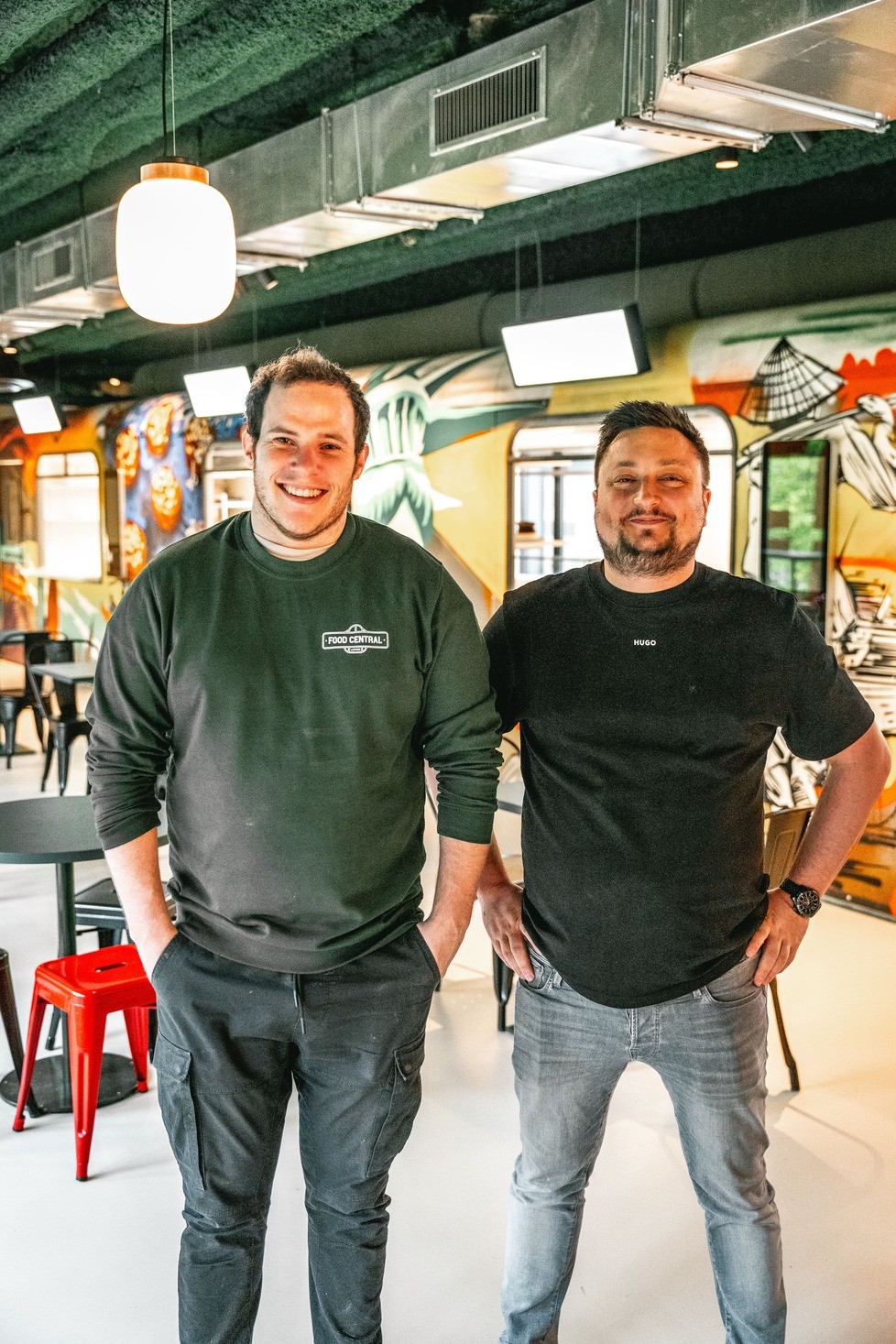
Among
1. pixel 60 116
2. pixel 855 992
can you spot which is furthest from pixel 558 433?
pixel 855 992

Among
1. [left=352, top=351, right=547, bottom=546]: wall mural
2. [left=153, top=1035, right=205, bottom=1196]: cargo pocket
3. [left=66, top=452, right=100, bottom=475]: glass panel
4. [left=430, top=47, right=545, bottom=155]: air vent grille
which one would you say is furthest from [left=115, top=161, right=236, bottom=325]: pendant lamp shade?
[left=66, top=452, right=100, bottom=475]: glass panel

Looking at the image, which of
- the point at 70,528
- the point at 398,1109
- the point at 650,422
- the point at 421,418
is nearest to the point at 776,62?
the point at 650,422

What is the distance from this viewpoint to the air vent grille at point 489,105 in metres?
3.32

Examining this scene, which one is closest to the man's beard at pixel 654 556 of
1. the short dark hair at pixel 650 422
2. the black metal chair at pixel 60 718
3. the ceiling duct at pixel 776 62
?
the short dark hair at pixel 650 422

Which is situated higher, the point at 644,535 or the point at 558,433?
the point at 558,433

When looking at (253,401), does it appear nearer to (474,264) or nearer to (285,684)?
(285,684)

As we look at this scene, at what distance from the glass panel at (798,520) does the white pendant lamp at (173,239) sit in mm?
2892

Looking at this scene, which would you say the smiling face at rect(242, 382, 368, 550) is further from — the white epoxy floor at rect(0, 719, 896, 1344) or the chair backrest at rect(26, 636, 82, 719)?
the chair backrest at rect(26, 636, 82, 719)

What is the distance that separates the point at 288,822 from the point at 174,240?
1.79 meters

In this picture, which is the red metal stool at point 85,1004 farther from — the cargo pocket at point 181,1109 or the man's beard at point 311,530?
the man's beard at point 311,530

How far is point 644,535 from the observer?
1837 mm

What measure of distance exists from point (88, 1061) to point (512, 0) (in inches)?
124

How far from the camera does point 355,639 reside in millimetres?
1782

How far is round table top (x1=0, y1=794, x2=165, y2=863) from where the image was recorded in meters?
2.98
